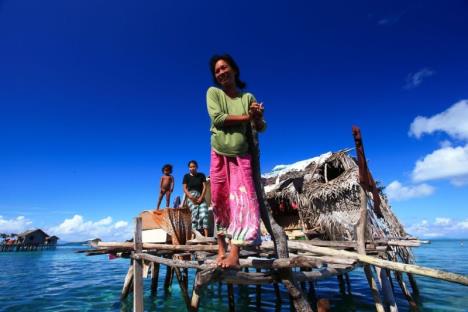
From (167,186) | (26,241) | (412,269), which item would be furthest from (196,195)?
(26,241)

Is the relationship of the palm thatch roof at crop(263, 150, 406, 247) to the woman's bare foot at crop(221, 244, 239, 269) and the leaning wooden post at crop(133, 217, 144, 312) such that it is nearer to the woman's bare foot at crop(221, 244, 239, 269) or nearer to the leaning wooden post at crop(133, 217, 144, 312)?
the leaning wooden post at crop(133, 217, 144, 312)

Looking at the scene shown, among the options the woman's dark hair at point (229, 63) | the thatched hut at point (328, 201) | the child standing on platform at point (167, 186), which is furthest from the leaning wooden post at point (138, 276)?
the thatched hut at point (328, 201)

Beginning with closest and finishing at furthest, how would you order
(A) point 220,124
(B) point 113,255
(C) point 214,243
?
(A) point 220,124
(C) point 214,243
(B) point 113,255

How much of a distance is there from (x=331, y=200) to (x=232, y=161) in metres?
9.40

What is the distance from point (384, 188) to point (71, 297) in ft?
42.6

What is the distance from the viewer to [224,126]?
10.1 feet

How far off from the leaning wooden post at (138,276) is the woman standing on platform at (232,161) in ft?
10.5

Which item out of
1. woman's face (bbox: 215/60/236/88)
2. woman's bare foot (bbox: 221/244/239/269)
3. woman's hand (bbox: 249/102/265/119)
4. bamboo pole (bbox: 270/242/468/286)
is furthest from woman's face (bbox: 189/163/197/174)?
woman's bare foot (bbox: 221/244/239/269)

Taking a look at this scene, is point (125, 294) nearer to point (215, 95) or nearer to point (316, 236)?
point (316, 236)

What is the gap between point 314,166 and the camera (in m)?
13.5

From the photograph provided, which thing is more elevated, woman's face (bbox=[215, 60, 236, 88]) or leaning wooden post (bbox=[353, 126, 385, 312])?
woman's face (bbox=[215, 60, 236, 88])

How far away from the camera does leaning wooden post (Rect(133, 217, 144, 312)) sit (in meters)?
5.42

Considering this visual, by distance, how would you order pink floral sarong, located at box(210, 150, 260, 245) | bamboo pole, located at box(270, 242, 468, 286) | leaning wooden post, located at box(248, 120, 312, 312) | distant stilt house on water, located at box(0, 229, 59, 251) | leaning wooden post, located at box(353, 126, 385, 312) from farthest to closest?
distant stilt house on water, located at box(0, 229, 59, 251) → leaning wooden post, located at box(353, 126, 385, 312) → leaning wooden post, located at box(248, 120, 312, 312) → pink floral sarong, located at box(210, 150, 260, 245) → bamboo pole, located at box(270, 242, 468, 286)

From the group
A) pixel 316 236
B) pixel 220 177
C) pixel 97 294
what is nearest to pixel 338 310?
pixel 316 236
